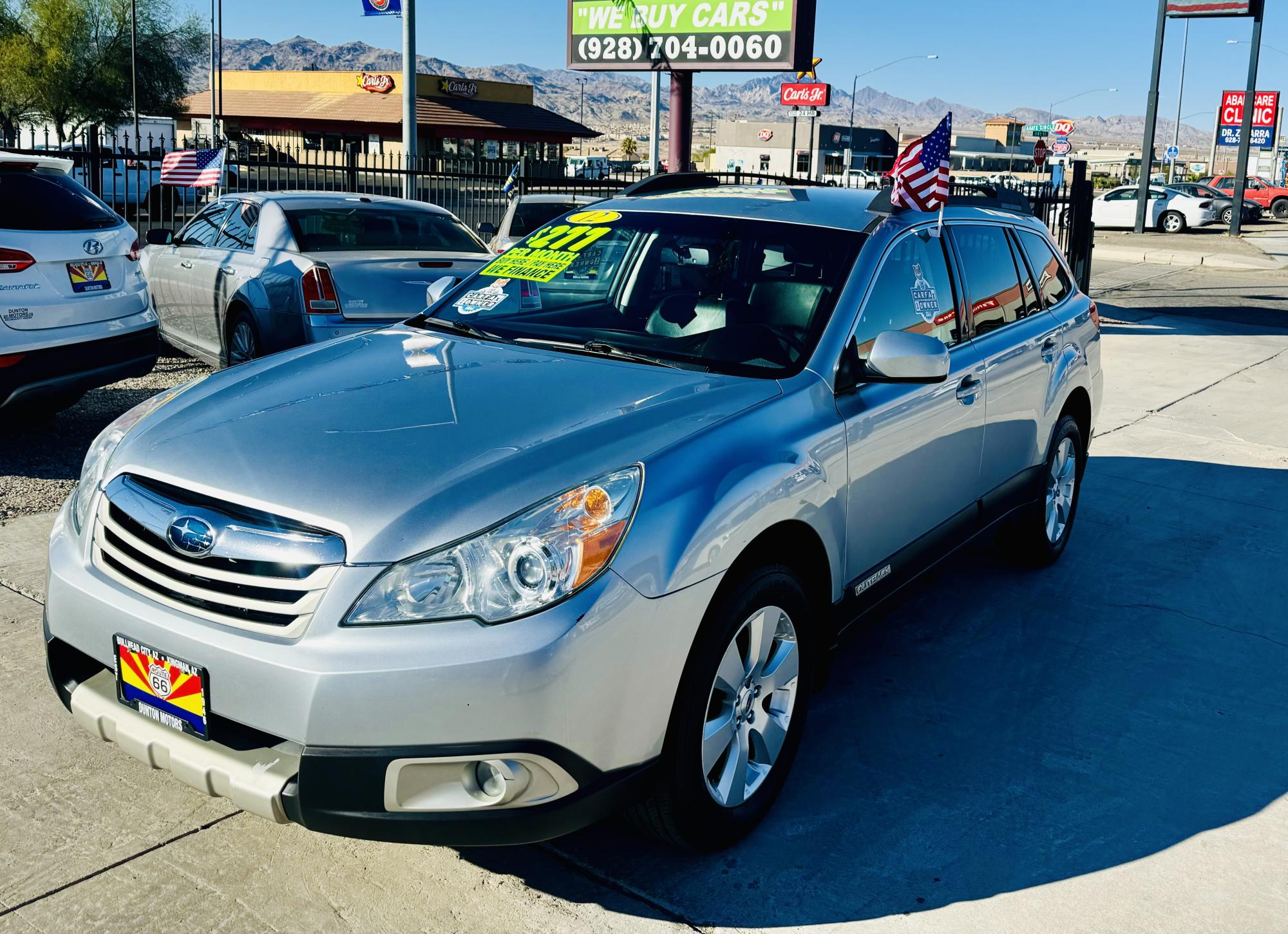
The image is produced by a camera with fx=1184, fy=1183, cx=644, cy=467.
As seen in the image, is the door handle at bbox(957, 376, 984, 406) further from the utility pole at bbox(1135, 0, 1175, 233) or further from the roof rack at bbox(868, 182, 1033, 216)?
the utility pole at bbox(1135, 0, 1175, 233)

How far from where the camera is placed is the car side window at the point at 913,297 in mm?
4059

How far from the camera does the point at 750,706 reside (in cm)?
330

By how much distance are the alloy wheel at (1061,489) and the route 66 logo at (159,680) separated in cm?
420

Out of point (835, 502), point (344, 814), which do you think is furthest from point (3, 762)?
point (835, 502)

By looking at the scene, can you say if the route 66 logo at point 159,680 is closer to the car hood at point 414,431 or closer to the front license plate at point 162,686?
the front license plate at point 162,686

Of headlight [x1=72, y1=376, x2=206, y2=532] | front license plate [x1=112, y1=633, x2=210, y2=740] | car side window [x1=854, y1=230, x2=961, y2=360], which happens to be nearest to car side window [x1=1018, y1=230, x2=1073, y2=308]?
car side window [x1=854, y1=230, x2=961, y2=360]

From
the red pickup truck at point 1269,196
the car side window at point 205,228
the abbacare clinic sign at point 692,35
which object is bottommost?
the car side window at point 205,228

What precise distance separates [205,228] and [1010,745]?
8.20m

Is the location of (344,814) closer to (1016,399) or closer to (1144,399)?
(1016,399)

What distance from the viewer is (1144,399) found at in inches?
427

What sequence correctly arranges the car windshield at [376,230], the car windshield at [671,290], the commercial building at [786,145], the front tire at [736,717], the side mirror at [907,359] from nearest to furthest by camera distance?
the front tire at [736,717] → the side mirror at [907,359] → the car windshield at [671,290] → the car windshield at [376,230] → the commercial building at [786,145]

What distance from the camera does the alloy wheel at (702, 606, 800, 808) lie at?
3.15m

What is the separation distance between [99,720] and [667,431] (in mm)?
1608

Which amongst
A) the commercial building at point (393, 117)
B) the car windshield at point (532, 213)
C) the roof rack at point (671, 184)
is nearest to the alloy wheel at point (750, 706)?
the roof rack at point (671, 184)
